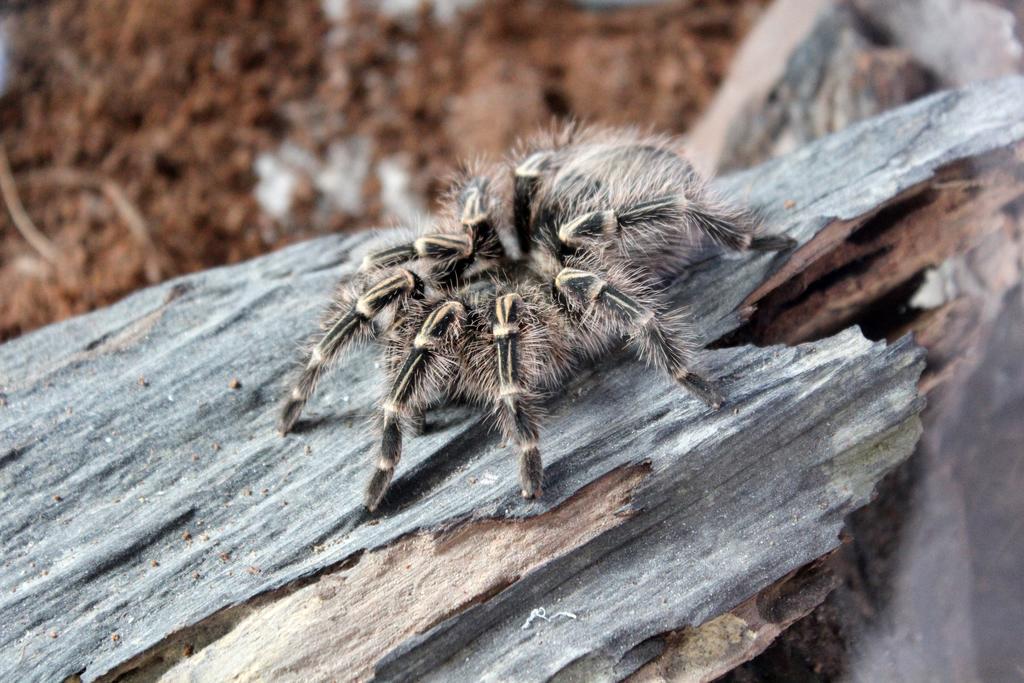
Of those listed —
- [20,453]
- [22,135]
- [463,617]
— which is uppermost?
[22,135]

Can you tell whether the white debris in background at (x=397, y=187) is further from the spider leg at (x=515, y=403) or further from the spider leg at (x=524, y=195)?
the spider leg at (x=515, y=403)

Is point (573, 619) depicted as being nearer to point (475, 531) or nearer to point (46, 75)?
point (475, 531)

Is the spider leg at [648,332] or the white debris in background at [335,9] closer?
the spider leg at [648,332]

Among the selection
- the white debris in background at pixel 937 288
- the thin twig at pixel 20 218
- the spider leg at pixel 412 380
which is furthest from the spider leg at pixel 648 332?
the thin twig at pixel 20 218

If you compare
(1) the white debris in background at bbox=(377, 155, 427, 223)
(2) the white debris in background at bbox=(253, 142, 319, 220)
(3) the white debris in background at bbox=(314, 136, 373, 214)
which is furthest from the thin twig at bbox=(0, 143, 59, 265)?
(1) the white debris in background at bbox=(377, 155, 427, 223)

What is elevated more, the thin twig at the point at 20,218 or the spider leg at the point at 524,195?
the thin twig at the point at 20,218

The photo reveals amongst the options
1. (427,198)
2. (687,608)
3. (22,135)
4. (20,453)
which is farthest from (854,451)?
(22,135)

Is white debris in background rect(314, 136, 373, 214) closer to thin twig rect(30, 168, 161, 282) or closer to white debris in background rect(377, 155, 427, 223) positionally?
white debris in background rect(377, 155, 427, 223)
